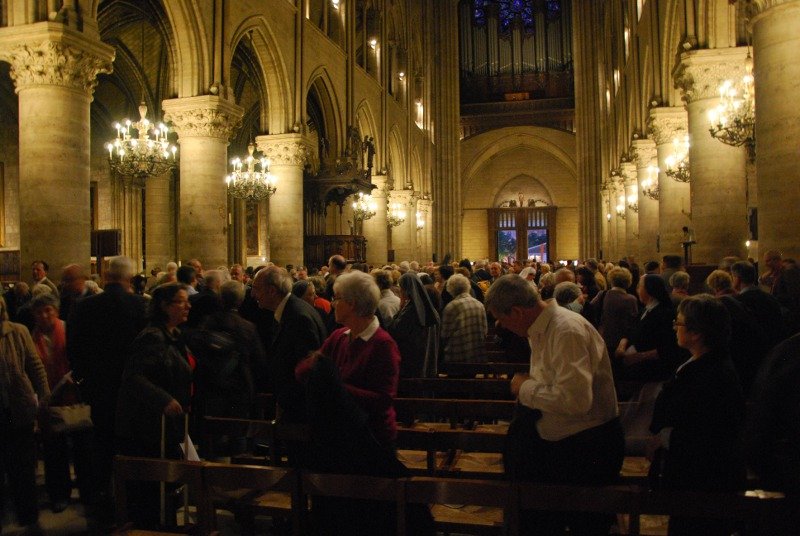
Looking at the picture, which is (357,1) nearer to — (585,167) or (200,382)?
(585,167)

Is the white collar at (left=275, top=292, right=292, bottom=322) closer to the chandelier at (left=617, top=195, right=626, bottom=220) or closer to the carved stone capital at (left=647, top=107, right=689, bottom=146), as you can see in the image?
the carved stone capital at (left=647, top=107, right=689, bottom=146)

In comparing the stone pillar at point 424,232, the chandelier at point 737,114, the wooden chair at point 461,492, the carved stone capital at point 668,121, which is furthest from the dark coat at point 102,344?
the stone pillar at point 424,232

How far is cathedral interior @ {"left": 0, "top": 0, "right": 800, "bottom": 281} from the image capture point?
9.74m

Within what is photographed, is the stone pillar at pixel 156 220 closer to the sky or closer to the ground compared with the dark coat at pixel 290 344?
closer to the sky

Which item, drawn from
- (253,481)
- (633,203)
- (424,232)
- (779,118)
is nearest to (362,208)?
(633,203)

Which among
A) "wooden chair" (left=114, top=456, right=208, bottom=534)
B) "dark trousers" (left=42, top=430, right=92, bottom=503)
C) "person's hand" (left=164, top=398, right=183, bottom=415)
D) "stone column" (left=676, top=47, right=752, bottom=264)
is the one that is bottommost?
"dark trousers" (left=42, top=430, right=92, bottom=503)

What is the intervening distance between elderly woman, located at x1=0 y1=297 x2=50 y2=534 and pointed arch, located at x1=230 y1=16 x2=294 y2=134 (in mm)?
14005

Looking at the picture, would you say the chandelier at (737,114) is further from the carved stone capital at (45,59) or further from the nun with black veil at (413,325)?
Answer: the carved stone capital at (45,59)

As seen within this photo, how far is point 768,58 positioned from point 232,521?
7.50 metres

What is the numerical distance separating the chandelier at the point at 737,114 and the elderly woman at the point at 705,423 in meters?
8.33

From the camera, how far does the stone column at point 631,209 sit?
2305 centimetres

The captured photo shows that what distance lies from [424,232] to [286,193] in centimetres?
1854

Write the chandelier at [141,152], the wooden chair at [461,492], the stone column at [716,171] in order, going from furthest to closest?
1. the chandelier at [141,152]
2. the stone column at [716,171]
3. the wooden chair at [461,492]

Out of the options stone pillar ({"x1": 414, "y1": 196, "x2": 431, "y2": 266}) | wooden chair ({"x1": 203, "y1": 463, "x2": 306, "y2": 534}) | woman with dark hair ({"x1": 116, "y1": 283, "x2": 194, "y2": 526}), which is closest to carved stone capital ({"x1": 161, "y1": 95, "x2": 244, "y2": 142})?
woman with dark hair ({"x1": 116, "y1": 283, "x2": 194, "y2": 526})
